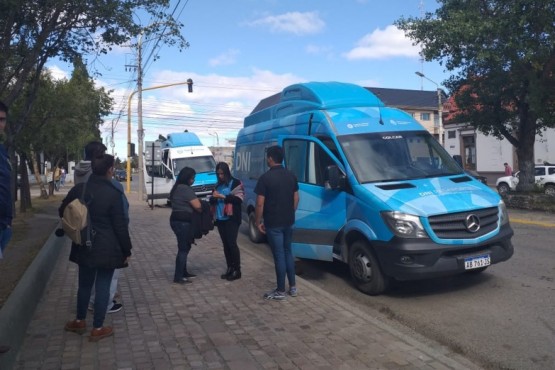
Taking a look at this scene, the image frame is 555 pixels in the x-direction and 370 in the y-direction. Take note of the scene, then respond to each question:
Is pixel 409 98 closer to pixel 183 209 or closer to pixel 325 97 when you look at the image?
pixel 325 97

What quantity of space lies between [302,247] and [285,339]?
3.32 m

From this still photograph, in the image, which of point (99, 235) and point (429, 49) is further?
point (429, 49)

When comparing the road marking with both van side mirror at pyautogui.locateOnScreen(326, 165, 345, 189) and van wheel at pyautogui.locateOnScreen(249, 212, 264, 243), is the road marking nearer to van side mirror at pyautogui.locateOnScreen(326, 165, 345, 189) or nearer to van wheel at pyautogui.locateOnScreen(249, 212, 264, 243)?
van wheel at pyautogui.locateOnScreen(249, 212, 264, 243)

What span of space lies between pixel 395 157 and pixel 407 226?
159 centimetres

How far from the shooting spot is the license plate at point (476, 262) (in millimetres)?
6457

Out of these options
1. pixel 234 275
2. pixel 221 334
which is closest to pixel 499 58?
pixel 234 275

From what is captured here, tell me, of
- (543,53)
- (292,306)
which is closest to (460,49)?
(543,53)

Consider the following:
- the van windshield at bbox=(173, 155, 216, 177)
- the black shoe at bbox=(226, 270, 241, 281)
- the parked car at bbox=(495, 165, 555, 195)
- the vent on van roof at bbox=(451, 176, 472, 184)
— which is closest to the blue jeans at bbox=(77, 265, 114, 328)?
the black shoe at bbox=(226, 270, 241, 281)

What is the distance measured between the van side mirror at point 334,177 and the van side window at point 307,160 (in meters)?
0.41

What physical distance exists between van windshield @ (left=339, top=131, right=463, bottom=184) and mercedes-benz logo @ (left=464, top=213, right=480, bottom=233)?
111 centimetres

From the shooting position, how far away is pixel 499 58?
15875mm

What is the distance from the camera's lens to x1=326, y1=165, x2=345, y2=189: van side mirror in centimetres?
726

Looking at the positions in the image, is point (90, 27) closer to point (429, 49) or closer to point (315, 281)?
point (315, 281)

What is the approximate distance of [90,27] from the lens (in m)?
12.4
